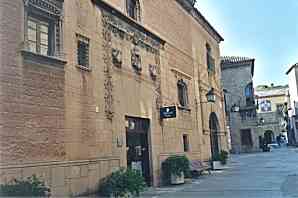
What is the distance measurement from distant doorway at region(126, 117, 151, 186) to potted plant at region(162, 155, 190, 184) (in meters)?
1.03

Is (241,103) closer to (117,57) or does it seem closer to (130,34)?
(130,34)

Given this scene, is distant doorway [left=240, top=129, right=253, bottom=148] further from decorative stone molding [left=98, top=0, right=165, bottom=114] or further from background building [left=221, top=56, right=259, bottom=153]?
decorative stone molding [left=98, top=0, right=165, bottom=114]

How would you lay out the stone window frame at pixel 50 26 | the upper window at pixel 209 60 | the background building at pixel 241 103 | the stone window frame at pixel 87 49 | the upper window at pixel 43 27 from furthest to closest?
the background building at pixel 241 103
the upper window at pixel 209 60
the stone window frame at pixel 87 49
the upper window at pixel 43 27
the stone window frame at pixel 50 26

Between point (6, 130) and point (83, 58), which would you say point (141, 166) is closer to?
point (83, 58)

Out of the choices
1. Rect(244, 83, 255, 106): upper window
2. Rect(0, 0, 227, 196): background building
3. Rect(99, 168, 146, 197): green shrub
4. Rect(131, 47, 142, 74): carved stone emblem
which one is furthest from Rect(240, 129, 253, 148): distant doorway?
Rect(99, 168, 146, 197): green shrub

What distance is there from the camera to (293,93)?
52562 mm

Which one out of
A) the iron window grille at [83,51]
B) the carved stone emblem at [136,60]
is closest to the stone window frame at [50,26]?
the iron window grille at [83,51]

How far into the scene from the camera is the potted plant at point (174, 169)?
1362 cm

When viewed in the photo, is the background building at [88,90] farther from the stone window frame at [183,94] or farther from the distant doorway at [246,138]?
the distant doorway at [246,138]

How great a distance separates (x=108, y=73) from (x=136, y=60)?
2068 millimetres

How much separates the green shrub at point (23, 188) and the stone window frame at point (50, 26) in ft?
8.24

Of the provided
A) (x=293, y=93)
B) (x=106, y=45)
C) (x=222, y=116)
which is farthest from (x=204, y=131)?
(x=293, y=93)

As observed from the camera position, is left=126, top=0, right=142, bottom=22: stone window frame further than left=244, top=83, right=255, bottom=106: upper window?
No

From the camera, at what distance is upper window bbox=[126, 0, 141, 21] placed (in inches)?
523
